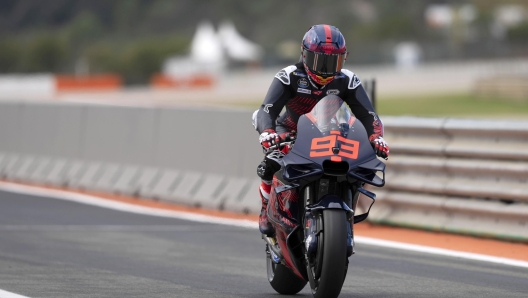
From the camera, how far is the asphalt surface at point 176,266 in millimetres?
7242

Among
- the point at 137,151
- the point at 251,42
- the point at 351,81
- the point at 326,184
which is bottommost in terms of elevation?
the point at 137,151

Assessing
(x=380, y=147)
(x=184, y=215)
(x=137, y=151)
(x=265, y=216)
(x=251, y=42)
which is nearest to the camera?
(x=380, y=147)

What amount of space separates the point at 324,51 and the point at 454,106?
3593 cm

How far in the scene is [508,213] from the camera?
9.95 m

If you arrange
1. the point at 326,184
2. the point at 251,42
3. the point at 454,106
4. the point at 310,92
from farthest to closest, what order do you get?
the point at 251,42 < the point at 454,106 < the point at 310,92 < the point at 326,184

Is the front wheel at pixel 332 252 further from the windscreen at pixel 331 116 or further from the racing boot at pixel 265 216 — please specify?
the racing boot at pixel 265 216

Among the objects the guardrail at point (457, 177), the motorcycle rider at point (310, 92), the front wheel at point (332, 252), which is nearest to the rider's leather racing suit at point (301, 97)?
the motorcycle rider at point (310, 92)

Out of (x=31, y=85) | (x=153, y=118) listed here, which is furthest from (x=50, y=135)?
(x=31, y=85)

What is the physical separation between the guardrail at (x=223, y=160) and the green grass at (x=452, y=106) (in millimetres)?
20063

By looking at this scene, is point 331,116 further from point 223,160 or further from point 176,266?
point 223,160

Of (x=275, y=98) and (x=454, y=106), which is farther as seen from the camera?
(x=454, y=106)

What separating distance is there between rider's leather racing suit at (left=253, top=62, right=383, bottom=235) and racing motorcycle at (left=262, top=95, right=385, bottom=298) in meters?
0.39

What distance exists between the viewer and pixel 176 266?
28.1ft

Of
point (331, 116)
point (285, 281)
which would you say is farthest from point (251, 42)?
point (331, 116)
